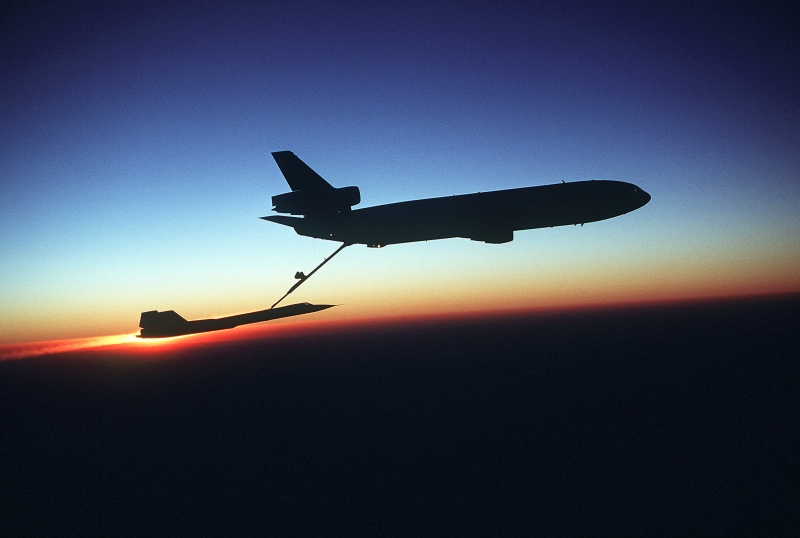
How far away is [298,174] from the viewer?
41.7ft

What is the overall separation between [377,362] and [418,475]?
88.7 metres

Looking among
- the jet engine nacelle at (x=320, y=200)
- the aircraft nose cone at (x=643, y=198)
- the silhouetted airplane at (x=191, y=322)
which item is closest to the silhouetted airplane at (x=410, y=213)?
the jet engine nacelle at (x=320, y=200)

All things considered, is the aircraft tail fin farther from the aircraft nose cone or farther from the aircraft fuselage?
the aircraft nose cone

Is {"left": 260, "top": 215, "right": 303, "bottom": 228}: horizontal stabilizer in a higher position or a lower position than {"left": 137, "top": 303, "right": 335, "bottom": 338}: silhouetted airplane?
higher

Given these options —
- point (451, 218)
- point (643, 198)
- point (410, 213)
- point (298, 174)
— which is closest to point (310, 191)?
point (298, 174)

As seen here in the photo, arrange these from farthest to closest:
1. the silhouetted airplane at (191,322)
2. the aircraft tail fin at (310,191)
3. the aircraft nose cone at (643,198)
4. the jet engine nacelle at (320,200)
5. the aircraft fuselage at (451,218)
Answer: the aircraft nose cone at (643,198), the aircraft fuselage at (451,218), the aircraft tail fin at (310,191), the jet engine nacelle at (320,200), the silhouetted airplane at (191,322)

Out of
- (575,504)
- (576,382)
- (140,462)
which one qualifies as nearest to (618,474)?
(575,504)

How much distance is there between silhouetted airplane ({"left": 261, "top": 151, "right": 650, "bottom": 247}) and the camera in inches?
491

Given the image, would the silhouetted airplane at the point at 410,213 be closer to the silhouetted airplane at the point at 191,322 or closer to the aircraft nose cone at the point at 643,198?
the silhouetted airplane at the point at 191,322

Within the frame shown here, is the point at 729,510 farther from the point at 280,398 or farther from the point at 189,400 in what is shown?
the point at 189,400

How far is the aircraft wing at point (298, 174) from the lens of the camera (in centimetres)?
1256

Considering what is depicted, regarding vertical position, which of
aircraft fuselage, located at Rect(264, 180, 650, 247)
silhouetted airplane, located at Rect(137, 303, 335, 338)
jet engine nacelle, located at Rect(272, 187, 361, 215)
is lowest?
silhouetted airplane, located at Rect(137, 303, 335, 338)

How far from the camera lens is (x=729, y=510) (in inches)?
2709

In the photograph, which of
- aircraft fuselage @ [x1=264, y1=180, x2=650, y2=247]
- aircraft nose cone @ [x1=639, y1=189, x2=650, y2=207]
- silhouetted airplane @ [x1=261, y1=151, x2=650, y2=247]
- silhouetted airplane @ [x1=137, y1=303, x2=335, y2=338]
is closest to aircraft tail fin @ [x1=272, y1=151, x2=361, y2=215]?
silhouetted airplane @ [x1=261, y1=151, x2=650, y2=247]
